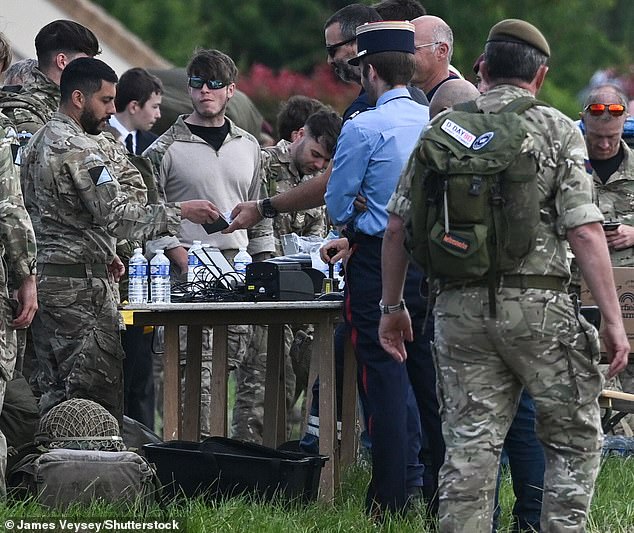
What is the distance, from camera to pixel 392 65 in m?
6.40

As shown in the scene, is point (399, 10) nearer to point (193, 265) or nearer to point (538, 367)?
point (193, 265)

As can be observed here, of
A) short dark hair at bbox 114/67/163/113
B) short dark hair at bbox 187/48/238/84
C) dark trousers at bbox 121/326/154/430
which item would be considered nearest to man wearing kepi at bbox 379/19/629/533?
short dark hair at bbox 187/48/238/84

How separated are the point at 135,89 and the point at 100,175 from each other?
2866 mm

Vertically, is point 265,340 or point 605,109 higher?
point 605,109

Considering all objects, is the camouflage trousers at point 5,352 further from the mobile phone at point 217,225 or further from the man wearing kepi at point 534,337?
the man wearing kepi at point 534,337

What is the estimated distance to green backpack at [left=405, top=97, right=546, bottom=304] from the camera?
5047 millimetres

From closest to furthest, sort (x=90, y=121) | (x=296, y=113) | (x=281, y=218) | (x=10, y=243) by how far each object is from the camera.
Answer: (x=10, y=243), (x=90, y=121), (x=281, y=218), (x=296, y=113)

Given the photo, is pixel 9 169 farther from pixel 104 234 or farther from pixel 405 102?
pixel 405 102

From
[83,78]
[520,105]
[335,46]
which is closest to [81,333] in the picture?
[83,78]

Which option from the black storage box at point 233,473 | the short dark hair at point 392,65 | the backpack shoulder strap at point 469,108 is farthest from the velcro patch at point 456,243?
the black storage box at point 233,473

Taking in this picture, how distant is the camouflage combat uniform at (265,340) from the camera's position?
9.04 m

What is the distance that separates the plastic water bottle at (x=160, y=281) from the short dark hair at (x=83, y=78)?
0.94 m

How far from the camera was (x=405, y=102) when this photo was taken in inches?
255

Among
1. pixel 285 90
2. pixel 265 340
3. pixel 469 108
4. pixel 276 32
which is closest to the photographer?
pixel 469 108
